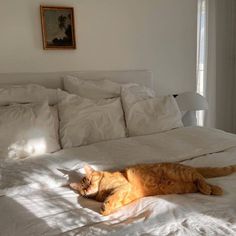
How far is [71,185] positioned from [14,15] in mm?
1549

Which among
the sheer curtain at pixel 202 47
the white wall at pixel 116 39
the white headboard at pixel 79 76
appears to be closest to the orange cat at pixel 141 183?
the white headboard at pixel 79 76

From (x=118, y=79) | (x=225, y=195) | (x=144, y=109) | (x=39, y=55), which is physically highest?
(x=39, y=55)

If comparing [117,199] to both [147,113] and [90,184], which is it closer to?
[90,184]

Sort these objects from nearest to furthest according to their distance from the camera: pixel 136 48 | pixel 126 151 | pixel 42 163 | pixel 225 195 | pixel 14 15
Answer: pixel 225 195 < pixel 42 163 < pixel 126 151 < pixel 14 15 < pixel 136 48

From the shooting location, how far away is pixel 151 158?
1766 millimetres

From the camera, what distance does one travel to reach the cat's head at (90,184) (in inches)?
55.3

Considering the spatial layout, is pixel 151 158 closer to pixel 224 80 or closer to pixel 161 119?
pixel 161 119

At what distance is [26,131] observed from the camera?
1.91 meters

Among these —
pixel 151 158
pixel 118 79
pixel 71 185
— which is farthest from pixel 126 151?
pixel 118 79

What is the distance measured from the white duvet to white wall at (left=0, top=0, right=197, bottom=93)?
0.98 m

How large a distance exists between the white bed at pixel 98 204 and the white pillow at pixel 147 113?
360 millimetres

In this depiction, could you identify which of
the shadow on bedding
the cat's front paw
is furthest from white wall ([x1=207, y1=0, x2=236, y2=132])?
the shadow on bedding

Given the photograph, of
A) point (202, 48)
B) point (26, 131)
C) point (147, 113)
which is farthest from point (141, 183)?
point (202, 48)

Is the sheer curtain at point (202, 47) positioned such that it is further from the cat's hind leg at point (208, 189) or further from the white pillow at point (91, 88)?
the cat's hind leg at point (208, 189)
